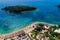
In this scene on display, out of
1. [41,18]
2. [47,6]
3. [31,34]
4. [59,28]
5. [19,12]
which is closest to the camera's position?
[31,34]

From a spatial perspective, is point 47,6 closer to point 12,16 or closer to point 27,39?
point 12,16

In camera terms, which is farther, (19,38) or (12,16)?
(12,16)

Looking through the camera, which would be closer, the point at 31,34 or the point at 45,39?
the point at 45,39

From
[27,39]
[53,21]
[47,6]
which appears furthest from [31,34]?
[47,6]

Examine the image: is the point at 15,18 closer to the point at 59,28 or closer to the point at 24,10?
the point at 24,10

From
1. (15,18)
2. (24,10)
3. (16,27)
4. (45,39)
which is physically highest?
(24,10)

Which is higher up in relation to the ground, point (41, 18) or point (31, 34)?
point (41, 18)

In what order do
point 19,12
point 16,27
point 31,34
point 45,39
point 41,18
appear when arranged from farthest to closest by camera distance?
1. point 19,12
2. point 41,18
3. point 16,27
4. point 31,34
5. point 45,39

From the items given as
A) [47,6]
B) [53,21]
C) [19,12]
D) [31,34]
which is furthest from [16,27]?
[47,6]

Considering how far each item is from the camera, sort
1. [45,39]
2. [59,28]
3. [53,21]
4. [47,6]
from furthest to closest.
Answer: [47,6], [53,21], [59,28], [45,39]
